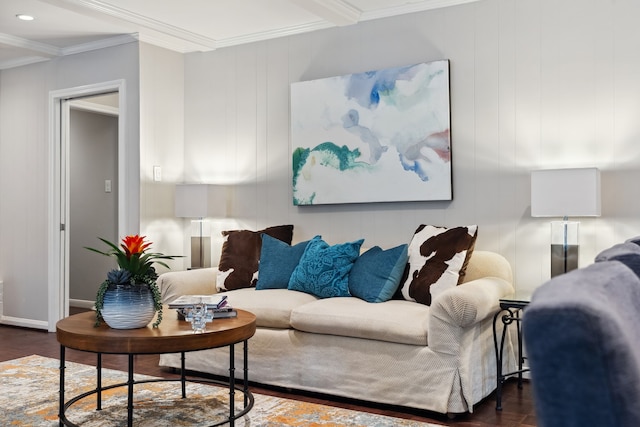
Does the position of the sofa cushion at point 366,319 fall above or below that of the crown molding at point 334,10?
below

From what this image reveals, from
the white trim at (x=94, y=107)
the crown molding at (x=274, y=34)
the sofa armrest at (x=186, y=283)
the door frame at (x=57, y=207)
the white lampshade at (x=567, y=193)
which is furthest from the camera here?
the white trim at (x=94, y=107)

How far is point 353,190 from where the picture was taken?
14.7ft

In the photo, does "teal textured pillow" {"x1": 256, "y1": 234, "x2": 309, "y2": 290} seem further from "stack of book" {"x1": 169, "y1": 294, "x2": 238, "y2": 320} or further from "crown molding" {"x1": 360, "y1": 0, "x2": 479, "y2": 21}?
"crown molding" {"x1": 360, "y1": 0, "x2": 479, "y2": 21}

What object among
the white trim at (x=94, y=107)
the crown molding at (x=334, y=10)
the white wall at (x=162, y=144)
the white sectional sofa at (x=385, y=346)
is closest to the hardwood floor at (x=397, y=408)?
the white sectional sofa at (x=385, y=346)

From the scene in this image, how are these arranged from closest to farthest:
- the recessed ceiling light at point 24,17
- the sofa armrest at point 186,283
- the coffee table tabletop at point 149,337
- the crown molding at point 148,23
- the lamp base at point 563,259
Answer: the coffee table tabletop at point 149,337, the lamp base at point 563,259, the sofa armrest at point 186,283, the crown molding at point 148,23, the recessed ceiling light at point 24,17

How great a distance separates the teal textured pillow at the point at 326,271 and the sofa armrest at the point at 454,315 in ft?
2.84

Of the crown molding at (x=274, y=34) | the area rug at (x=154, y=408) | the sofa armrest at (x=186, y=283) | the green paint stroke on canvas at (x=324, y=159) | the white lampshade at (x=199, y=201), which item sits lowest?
the area rug at (x=154, y=408)

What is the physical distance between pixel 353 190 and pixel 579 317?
383cm

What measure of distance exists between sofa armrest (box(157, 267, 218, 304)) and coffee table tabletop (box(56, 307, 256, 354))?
1221 mm

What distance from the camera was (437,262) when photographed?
3719mm

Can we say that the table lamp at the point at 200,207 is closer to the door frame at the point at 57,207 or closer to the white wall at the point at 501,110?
the white wall at the point at 501,110

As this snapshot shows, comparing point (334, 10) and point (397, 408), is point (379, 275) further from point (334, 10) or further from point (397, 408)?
point (334, 10)

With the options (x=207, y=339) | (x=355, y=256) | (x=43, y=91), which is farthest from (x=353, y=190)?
(x=43, y=91)

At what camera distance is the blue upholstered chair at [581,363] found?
2.15 ft
